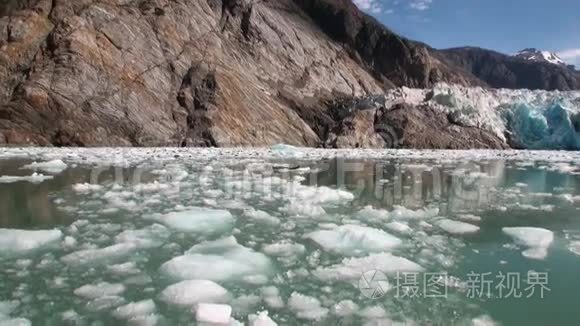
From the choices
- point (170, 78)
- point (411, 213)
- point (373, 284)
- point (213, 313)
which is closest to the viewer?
point (213, 313)

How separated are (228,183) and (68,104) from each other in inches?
570

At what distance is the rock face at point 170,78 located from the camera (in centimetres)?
2153

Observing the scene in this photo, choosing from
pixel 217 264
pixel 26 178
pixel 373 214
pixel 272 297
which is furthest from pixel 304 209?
pixel 26 178

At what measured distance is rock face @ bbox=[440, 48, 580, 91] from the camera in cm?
8575

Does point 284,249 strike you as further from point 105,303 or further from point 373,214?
point 373,214

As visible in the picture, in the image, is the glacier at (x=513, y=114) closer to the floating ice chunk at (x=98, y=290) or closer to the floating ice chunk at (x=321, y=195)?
the floating ice chunk at (x=321, y=195)

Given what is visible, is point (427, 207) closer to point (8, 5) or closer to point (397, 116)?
point (397, 116)

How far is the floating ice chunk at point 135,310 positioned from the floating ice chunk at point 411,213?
428cm

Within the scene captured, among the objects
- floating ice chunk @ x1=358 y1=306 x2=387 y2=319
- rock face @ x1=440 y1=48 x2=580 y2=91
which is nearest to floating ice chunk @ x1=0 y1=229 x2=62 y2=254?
floating ice chunk @ x1=358 y1=306 x2=387 y2=319

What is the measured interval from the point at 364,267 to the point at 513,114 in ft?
93.9

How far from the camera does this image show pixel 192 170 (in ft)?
41.3

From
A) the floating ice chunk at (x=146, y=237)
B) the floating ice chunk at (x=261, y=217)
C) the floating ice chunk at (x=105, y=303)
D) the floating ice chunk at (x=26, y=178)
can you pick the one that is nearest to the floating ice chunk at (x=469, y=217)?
the floating ice chunk at (x=261, y=217)

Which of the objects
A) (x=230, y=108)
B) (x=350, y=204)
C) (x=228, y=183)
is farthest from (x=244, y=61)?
(x=350, y=204)

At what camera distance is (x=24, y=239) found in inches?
206
